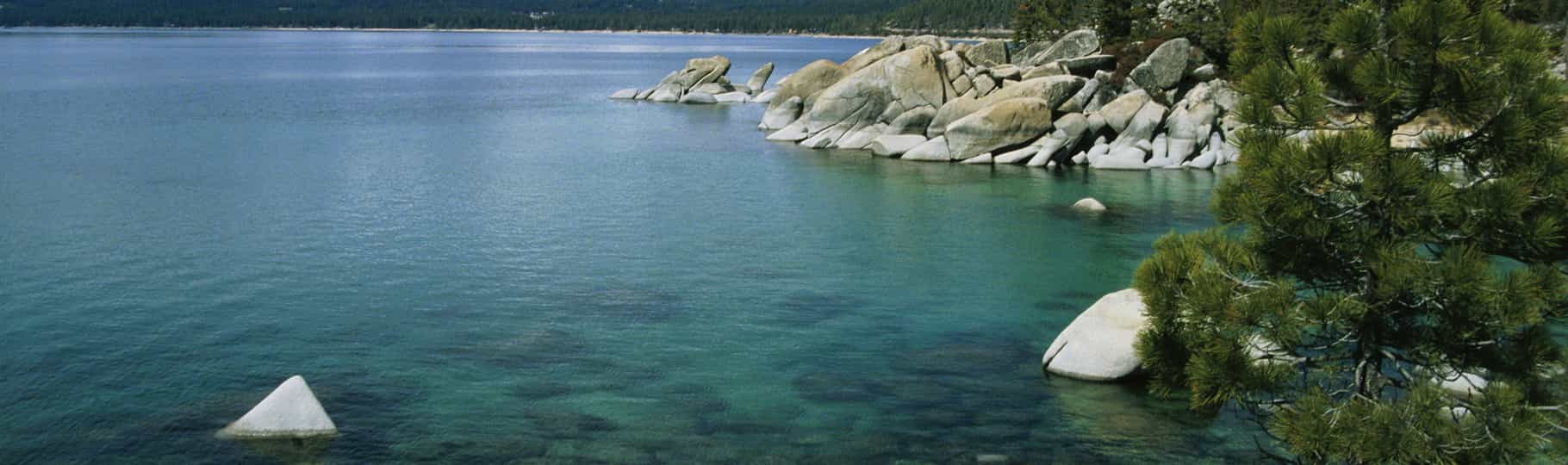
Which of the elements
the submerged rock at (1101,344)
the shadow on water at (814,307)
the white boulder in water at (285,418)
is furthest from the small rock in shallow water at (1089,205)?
the white boulder in water at (285,418)

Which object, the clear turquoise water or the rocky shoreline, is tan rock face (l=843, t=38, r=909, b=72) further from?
the clear turquoise water

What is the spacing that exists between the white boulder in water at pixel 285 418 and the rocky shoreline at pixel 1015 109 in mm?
36097

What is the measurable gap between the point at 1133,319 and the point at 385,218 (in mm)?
23205

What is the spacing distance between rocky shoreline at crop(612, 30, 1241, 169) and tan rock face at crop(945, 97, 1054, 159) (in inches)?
1.4

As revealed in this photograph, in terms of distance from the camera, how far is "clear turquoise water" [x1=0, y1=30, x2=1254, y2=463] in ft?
61.3

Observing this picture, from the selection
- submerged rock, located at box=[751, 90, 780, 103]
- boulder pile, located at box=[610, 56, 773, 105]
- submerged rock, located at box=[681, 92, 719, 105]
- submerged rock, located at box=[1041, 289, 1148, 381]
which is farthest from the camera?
boulder pile, located at box=[610, 56, 773, 105]

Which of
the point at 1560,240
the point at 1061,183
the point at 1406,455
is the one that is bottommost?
the point at 1061,183

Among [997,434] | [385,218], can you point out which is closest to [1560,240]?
[997,434]

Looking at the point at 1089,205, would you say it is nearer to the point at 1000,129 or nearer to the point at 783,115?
the point at 1000,129

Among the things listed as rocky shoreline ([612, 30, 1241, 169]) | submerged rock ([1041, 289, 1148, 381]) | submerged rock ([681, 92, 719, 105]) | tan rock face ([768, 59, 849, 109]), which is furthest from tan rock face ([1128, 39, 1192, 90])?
submerged rock ([1041, 289, 1148, 381])

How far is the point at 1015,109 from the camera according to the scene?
5169 centimetres

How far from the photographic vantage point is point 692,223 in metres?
37.6

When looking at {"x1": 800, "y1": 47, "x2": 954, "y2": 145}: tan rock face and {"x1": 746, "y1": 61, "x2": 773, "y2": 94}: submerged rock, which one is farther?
{"x1": 746, "y1": 61, "x2": 773, "y2": 94}: submerged rock

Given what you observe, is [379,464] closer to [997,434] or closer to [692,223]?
[997,434]
